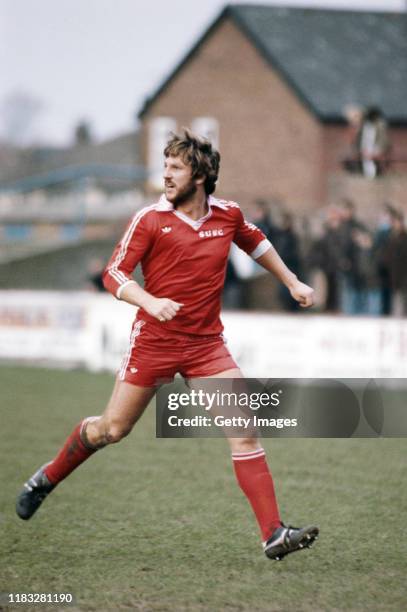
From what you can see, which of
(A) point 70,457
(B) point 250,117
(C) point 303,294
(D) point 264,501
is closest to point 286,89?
(B) point 250,117

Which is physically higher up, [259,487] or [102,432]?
[102,432]

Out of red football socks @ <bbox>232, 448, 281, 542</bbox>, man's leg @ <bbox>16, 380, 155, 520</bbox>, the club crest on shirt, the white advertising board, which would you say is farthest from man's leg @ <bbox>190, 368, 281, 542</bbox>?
the white advertising board

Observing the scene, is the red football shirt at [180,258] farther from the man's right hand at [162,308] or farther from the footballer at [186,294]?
the man's right hand at [162,308]

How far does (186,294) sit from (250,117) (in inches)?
1040

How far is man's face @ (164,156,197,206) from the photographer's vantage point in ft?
20.2

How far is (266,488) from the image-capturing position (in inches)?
242

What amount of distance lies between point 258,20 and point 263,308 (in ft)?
43.9

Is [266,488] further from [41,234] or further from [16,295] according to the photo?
[41,234]

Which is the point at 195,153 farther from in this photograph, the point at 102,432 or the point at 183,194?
the point at 102,432

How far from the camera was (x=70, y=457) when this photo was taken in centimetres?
668

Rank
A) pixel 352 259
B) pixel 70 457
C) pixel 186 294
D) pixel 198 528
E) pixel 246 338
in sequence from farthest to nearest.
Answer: pixel 352 259 < pixel 246 338 < pixel 198 528 < pixel 70 457 < pixel 186 294

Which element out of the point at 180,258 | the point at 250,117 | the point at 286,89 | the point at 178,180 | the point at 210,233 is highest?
the point at 286,89

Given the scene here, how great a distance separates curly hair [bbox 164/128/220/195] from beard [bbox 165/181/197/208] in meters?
0.06

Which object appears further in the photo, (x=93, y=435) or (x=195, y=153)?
(x=93, y=435)
